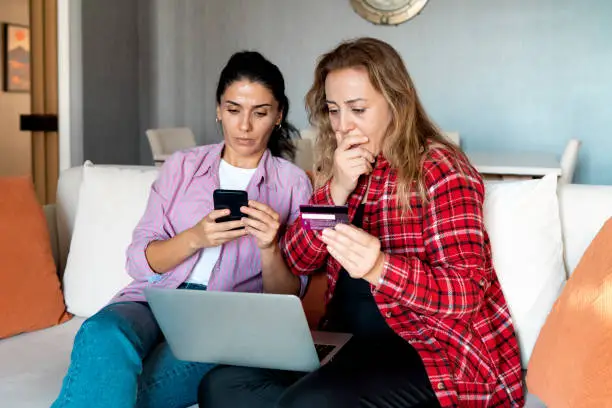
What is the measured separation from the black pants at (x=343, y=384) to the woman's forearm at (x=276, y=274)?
22 centimetres

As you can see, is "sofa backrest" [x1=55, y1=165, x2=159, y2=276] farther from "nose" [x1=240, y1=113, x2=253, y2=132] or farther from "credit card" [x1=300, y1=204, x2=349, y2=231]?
"credit card" [x1=300, y1=204, x2=349, y2=231]

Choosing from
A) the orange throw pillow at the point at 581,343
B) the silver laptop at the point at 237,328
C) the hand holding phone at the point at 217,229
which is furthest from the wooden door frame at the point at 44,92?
the orange throw pillow at the point at 581,343

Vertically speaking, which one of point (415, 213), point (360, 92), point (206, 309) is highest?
point (360, 92)

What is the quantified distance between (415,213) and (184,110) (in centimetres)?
451

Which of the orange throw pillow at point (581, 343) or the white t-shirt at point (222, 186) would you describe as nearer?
the orange throw pillow at point (581, 343)

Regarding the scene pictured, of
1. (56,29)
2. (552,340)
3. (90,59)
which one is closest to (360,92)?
(552,340)

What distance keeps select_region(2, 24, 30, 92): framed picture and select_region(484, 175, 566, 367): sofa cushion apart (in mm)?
3236

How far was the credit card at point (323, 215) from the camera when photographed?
140 centimetres

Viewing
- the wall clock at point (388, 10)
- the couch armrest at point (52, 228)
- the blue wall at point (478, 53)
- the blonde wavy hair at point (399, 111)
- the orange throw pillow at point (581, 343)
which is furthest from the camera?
the wall clock at point (388, 10)

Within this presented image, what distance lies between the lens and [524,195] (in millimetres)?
1752

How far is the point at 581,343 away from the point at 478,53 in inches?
161

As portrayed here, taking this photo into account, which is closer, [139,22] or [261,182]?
[261,182]

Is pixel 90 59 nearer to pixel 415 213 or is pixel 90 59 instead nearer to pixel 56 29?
pixel 56 29

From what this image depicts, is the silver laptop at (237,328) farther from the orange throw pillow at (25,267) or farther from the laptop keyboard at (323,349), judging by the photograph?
the orange throw pillow at (25,267)
